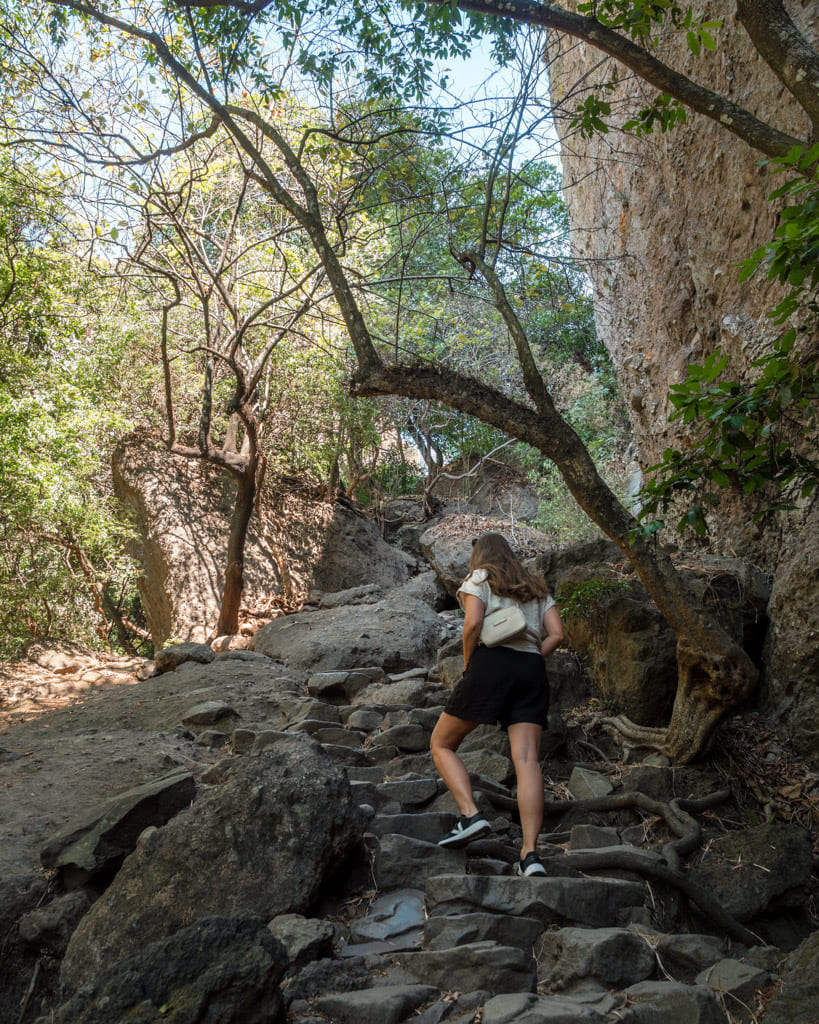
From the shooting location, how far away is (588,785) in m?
5.12

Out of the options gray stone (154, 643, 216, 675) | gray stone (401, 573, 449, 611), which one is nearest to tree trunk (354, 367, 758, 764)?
gray stone (154, 643, 216, 675)

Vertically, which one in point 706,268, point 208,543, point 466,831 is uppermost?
point 706,268

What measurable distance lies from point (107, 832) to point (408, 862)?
1601 mm

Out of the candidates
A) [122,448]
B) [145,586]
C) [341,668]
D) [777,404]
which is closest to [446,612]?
[341,668]

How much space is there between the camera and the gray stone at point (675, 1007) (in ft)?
8.35

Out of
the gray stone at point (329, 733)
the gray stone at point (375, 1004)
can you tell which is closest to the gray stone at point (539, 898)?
the gray stone at point (375, 1004)

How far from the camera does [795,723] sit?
5074 millimetres

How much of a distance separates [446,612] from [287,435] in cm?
424

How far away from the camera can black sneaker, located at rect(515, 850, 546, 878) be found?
12.1ft

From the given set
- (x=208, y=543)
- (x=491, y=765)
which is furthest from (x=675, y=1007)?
(x=208, y=543)

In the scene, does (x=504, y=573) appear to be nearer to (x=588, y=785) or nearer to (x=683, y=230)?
(x=588, y=785)

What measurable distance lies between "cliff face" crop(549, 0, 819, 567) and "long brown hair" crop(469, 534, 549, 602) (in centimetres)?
272

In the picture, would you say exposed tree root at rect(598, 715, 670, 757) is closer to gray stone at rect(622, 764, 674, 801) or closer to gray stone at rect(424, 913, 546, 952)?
gray stone at rect(622, 764, 674, 801)

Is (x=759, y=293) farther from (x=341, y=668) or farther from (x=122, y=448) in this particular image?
(x=122, y=448)
